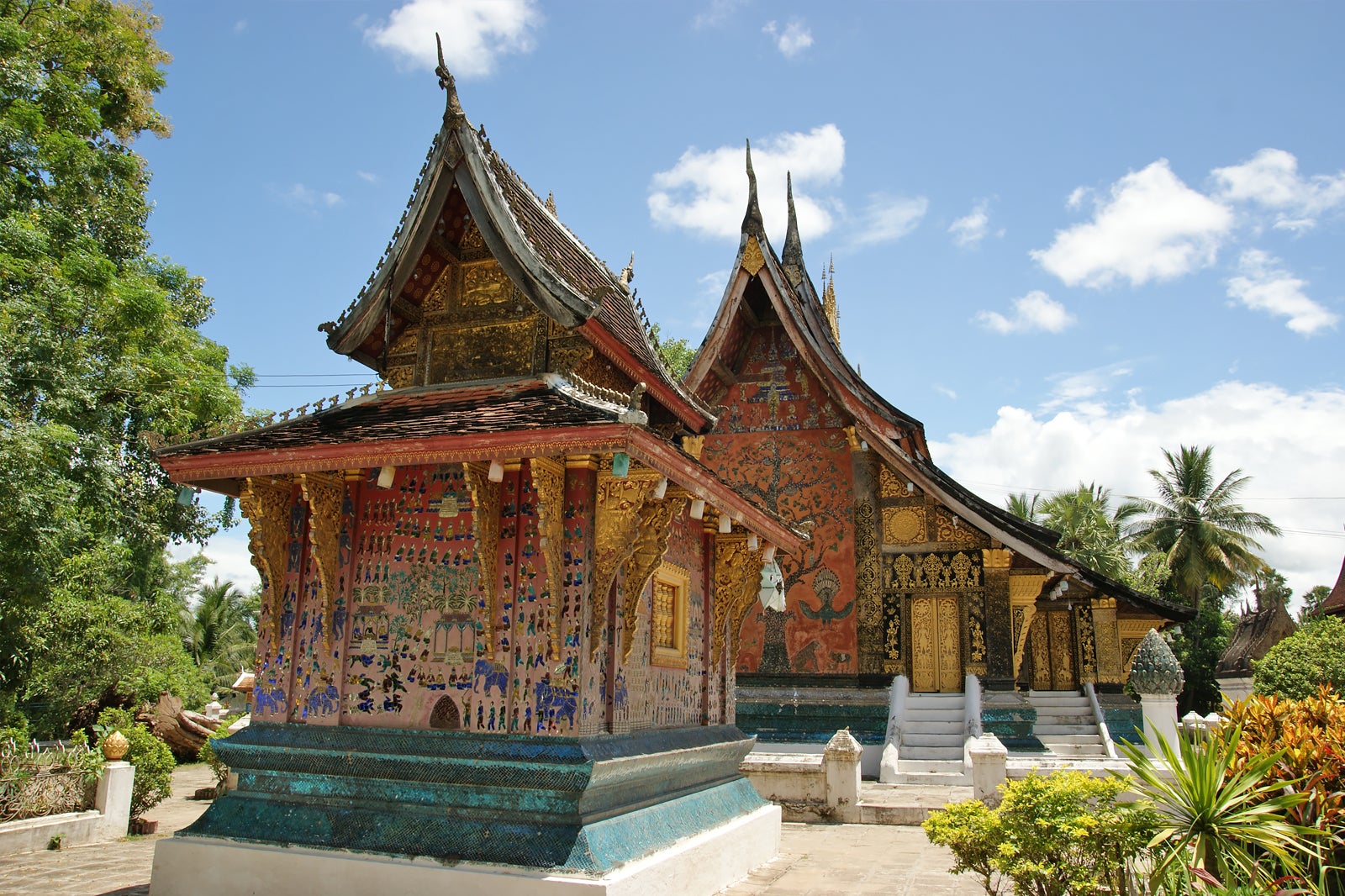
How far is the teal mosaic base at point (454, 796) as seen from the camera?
6.12 meters

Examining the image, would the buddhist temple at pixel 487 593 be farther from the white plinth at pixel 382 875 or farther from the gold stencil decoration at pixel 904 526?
the gold stencil decoration at pixel 904 526

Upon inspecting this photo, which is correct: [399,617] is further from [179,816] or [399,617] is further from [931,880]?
[179,816]

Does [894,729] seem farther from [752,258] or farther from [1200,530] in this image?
[1200,530]

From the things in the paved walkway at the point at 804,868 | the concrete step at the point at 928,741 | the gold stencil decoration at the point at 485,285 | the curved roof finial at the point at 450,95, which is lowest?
the paved walkway at the point at 804,868

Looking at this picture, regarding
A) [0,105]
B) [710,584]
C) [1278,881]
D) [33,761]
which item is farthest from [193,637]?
[1278,881]

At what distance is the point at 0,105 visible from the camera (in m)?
14.8

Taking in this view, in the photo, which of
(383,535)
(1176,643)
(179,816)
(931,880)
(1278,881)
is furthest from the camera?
(1176,643)

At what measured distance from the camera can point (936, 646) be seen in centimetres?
1580

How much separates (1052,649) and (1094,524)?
2136 centimetres

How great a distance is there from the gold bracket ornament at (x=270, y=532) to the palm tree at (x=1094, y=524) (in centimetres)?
3192

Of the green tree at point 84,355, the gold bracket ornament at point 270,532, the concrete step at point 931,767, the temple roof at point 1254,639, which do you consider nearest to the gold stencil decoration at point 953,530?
the concrete step at point 931,767

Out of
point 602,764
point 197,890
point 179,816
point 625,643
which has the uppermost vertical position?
point 625,643

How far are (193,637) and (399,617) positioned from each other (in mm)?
37878

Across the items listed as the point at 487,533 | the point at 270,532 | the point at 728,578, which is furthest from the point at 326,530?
the point at 728,578
